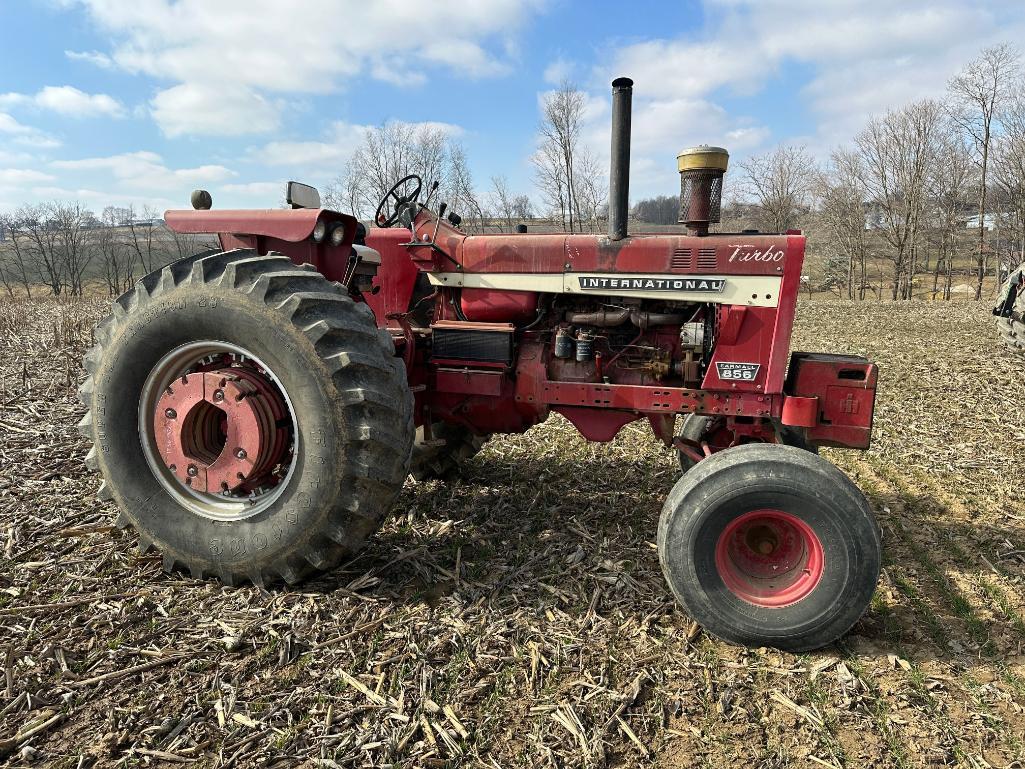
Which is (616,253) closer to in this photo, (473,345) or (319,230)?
(473,345)

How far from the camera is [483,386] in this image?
358 cm

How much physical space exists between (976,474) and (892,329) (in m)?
8.54

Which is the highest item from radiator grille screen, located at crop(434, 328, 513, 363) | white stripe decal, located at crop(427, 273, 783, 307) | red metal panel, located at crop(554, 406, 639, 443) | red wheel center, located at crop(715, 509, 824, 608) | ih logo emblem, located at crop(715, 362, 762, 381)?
white stripe decal, located at crop(427, 273, 783, 307)

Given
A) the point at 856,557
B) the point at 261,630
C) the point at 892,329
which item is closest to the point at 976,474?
the point at 856,557

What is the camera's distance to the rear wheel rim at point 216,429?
284 cm

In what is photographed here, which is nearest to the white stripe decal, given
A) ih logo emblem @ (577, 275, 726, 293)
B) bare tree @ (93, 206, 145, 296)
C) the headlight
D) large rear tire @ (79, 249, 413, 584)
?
ih logo emblem @ (577, 275, 726, 293)

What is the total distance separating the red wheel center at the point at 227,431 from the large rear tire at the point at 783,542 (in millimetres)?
1881

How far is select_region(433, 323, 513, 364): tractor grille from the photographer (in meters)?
3.53

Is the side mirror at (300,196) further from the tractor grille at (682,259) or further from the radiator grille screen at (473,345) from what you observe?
the tractor grille at (682,259)

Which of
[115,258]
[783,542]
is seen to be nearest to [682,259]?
[783,542]

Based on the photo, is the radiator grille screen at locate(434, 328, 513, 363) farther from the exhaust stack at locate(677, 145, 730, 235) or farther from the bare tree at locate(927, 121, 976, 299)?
the bare tree at locate(927, 121, 976, 299)

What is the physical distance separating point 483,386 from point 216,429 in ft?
4.70

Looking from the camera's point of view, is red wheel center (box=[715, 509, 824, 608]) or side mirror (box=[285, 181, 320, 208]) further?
side mirror (box=[285, 181, 320, 208])

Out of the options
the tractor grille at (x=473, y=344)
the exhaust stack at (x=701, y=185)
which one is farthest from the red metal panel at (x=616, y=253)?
the tractor grille at (x=473, y=344)
